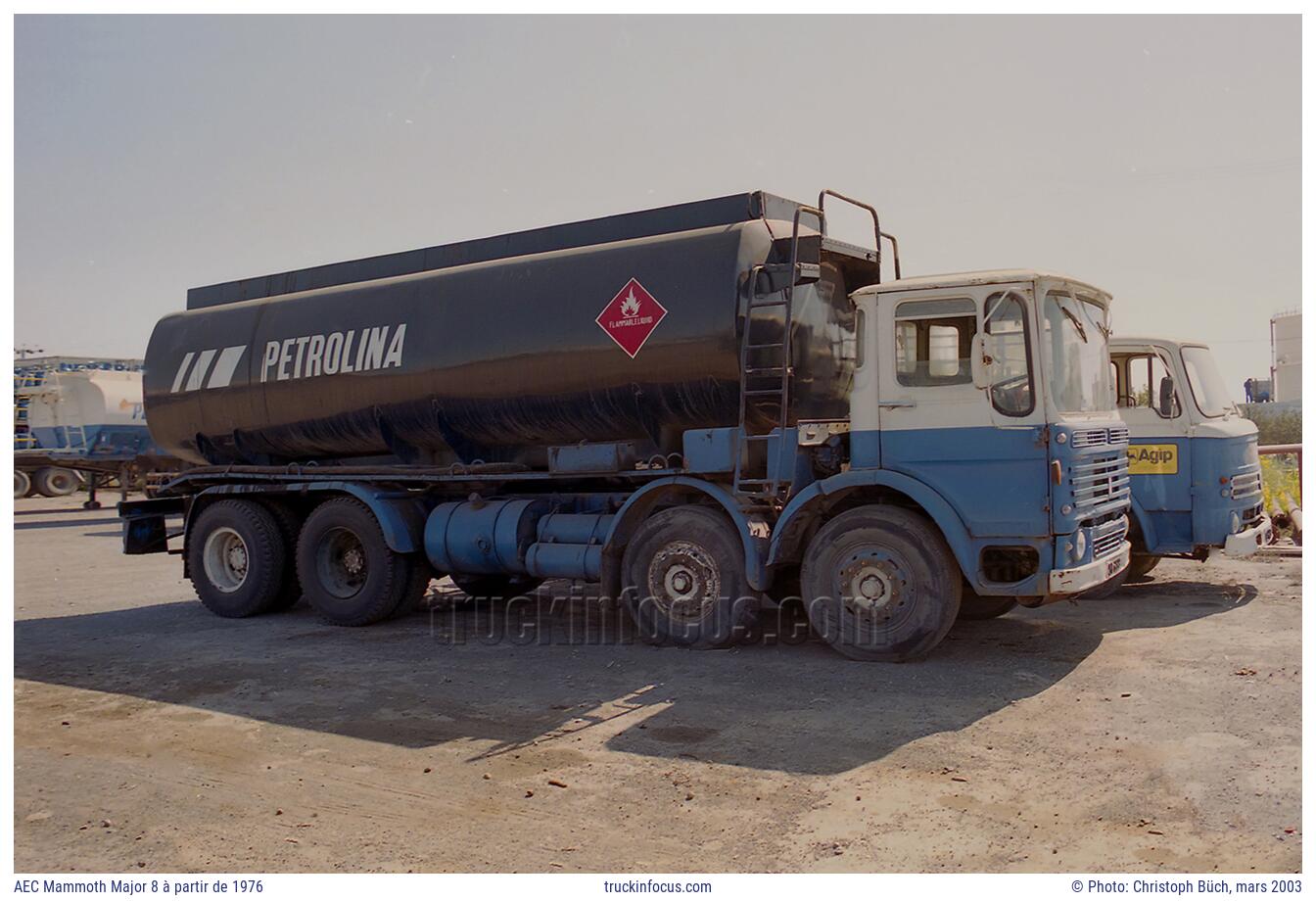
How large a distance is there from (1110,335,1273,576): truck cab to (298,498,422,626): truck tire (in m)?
6.79

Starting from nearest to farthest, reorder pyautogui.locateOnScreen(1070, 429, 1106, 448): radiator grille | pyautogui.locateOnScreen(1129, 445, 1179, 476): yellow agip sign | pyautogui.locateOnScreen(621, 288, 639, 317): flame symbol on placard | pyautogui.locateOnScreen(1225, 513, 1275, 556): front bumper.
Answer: pyautogui.locateOnScreen(1070, 429, 1106, 448): radiator grille
pyautogui.locateOnScreen(621, 288, 639, 317): flame symbol on placard
pyautogui.locateOnScreen(1225, 513, 1275, 556): front bumper
pyautogui.locateOnScreen(1129, 445, 1179, 476): yellow agip sign

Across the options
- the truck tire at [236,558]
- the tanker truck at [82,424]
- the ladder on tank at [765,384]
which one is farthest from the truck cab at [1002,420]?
the tanker truck at [82,424]

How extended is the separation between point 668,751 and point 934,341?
11.8ft

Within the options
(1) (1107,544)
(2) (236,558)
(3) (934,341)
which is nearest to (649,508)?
(3) (934,341)

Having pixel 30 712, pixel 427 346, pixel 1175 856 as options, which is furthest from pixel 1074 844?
pixel 427 346

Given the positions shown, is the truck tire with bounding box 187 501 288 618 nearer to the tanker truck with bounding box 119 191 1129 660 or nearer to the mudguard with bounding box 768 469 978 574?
the tanker truck with bounding box 119 191 1129 660

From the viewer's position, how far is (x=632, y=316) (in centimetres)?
948

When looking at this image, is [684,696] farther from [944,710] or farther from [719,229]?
[719,229]

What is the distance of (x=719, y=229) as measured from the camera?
9.25m

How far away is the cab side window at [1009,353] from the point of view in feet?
26.0

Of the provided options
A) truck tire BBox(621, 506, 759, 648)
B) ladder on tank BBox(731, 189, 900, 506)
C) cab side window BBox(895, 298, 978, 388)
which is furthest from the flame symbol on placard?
cab side window BBox(895, 298, 978, 388)

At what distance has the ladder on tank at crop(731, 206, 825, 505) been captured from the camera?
880cm

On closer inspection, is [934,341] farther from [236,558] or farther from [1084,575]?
[236,558]

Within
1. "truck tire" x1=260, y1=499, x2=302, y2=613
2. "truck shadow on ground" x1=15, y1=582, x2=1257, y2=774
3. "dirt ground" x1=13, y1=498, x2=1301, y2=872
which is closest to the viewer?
"dirt ground" x1=13, y1=498, x2=1301, y2=872
